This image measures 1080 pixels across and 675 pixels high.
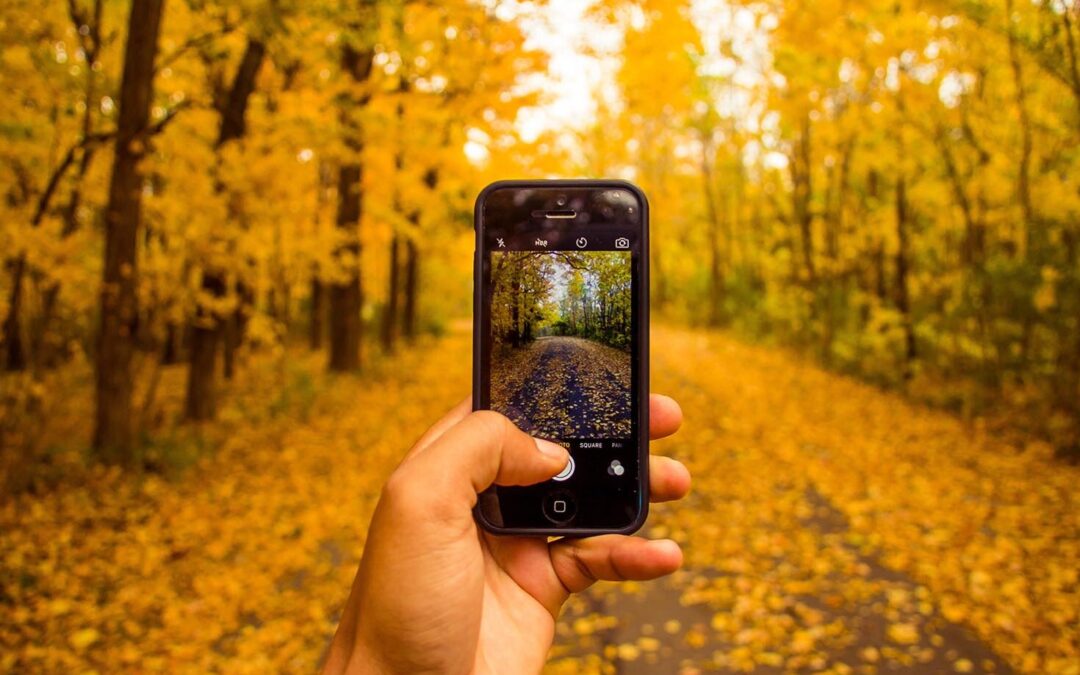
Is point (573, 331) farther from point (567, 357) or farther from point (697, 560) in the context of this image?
point (697, 560)

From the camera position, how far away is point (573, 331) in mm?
2150

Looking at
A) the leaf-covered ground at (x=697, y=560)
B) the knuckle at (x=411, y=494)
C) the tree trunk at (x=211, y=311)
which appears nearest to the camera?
the knuckle at (x=411, y=494)

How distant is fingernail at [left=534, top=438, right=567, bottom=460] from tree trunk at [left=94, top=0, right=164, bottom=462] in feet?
23.1

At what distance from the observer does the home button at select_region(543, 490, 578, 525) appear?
6.80ft

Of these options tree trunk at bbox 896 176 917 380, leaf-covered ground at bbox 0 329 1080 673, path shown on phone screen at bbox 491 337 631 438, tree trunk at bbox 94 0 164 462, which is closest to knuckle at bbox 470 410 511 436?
path shown on phone screen at bbox 491 337 631 438

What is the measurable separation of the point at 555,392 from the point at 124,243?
7184 mm

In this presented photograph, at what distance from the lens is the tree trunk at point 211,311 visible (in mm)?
9078

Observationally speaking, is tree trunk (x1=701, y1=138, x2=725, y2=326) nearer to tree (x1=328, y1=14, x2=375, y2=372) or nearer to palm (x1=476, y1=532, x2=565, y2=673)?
tree (x1=328, y1=14, x2=375, y2=372)

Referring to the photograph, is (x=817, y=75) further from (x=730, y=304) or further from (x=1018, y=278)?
(x=730, y=304)

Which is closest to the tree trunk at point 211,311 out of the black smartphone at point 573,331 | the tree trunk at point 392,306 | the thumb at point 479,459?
the black smartphone at point 573,331

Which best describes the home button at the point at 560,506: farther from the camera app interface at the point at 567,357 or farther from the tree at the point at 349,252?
the tree at the point at 349,252

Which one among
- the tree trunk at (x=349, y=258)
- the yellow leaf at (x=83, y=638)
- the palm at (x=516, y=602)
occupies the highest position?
the tree trunk at (x=349, y=258)

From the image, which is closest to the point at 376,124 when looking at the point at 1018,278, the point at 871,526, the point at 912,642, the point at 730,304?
the point at 871,526

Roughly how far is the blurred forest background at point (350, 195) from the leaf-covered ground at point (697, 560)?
78 millimetres
